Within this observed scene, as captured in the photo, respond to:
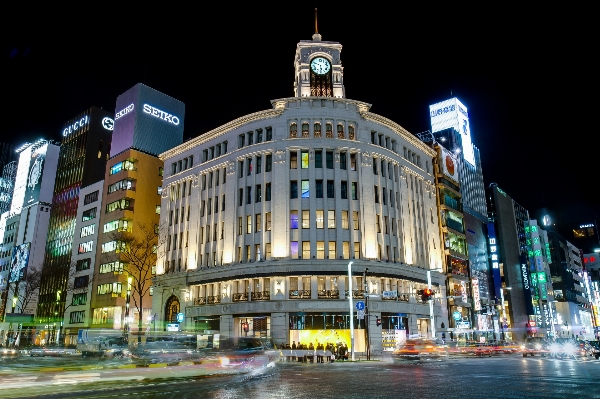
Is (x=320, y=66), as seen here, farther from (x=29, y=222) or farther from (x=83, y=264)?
(x=29, y=222)

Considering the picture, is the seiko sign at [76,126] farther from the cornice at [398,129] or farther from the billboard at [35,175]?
the cornice at [398,129]

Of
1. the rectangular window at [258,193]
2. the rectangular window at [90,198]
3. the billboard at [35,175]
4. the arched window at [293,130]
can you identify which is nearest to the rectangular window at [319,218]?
the rectangular window at [258,193]

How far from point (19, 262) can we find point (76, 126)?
3086 cm

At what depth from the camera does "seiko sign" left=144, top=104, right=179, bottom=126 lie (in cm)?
7800

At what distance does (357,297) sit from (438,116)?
230 feet

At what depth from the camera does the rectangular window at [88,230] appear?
76.0m

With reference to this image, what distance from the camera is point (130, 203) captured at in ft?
231

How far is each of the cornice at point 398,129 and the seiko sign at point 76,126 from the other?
6393 cm

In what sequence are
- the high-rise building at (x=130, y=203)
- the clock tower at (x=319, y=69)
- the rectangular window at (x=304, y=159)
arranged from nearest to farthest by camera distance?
the rectangular window at (x=304, y=159) < the clock tower at (x=319, y=69) < the high-rise building at (x=130, y=203)

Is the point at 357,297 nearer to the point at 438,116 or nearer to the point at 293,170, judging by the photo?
the point at 293,170

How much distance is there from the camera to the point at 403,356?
113 ft

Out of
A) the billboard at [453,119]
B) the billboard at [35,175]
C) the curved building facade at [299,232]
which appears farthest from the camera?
the billboard at [35,175]

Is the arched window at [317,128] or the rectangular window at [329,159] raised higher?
the arched window at [317,128]

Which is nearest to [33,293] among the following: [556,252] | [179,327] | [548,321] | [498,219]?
[179,327]
